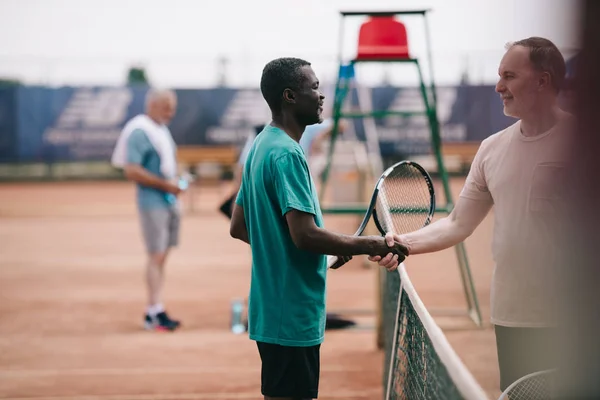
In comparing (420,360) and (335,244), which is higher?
(335,244)

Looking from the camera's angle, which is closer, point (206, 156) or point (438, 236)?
point (438, 236)

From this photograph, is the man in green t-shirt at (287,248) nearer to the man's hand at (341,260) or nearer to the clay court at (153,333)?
the man's hand at (341,260)

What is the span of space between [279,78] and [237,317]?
4326mm

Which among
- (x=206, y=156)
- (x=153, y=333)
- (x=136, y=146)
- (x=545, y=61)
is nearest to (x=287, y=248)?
(x=545, y=61)

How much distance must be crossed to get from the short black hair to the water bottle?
403 cm

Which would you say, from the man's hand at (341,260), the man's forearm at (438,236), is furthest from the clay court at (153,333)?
the man's hand at (341,260)

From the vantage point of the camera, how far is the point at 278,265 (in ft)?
8.34

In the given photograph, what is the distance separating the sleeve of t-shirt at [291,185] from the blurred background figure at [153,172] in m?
3.94

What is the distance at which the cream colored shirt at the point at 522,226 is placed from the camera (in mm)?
2504

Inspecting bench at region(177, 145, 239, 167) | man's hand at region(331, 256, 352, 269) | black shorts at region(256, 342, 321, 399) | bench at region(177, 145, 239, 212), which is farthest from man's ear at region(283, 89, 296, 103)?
bench at region(177, 145, 239, 167)

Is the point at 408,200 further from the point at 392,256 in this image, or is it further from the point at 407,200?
the point at 392,256

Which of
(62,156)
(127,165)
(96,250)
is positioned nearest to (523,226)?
(127,165)

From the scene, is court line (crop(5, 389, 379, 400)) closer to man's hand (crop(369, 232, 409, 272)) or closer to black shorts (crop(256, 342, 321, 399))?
black shorts (crop(256, 342, 321, 399))

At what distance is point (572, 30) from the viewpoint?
2.27 feet
